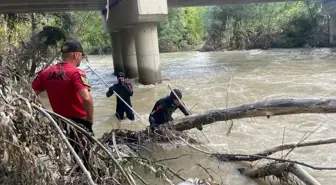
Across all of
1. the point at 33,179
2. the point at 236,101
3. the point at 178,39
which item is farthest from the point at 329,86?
the point at 178,39

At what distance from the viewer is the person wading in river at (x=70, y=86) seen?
3555 mm

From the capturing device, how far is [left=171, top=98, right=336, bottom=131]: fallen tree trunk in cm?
414

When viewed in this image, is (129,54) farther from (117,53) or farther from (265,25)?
(265,25)

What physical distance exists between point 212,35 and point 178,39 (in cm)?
562

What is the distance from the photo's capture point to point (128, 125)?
8141mm

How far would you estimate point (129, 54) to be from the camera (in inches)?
755

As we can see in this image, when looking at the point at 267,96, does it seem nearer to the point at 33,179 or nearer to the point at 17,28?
the point at 33,179

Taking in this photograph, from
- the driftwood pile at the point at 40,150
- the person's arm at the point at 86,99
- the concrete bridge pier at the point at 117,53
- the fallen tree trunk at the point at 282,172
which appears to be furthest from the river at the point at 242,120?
the concrete bridge pier at the point at 117,53

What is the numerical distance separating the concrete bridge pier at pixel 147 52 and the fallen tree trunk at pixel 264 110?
9.47 metres

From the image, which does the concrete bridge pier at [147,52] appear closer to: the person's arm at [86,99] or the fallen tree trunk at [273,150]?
the fallen tree trunk at [273,150]

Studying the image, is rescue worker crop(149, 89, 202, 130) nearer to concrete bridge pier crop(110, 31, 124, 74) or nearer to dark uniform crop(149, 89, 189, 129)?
dark uniform crop(149, 89, 189, 129)

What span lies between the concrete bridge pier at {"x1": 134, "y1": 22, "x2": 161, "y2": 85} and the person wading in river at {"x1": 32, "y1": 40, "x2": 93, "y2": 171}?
36.5 ft

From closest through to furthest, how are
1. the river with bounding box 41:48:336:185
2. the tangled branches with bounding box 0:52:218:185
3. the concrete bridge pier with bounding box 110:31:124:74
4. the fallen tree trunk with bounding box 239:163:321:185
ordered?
the tangled branches with bounding box 0:52:218:185, the fallen tree trunk with bounding box 239:163:321:185, the river with bounding box 41:48:336:185, the concrete bridge pier with bounding box 110:31:124:74

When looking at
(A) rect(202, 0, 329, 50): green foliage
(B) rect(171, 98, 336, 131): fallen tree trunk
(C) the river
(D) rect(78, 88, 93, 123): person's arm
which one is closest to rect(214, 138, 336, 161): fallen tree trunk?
(C) the river
